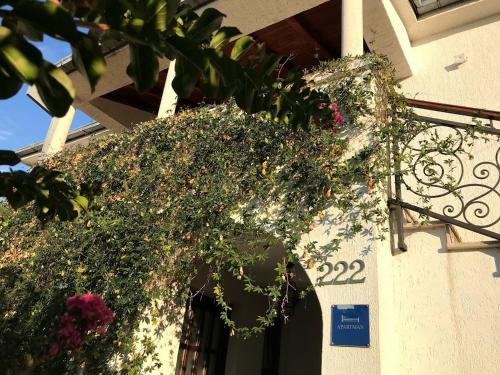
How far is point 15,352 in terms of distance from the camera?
371 centimetres

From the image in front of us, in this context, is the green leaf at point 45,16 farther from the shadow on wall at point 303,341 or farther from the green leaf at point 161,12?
the shadow on wall at point 303,341

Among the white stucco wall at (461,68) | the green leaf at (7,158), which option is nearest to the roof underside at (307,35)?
the white stucco wall at (461,68)

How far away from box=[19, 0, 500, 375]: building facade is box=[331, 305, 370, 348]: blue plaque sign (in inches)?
0.5

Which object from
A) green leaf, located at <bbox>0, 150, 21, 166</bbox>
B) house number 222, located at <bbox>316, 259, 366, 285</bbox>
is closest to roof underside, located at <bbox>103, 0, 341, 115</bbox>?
house number 222, located at <bbox>316, 259, 366, 285</bbox>

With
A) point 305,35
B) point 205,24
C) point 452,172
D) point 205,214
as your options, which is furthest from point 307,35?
point 205,24

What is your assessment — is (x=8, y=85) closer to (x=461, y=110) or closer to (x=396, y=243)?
(x=396, y=243)

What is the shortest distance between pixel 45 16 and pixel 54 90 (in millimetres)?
188

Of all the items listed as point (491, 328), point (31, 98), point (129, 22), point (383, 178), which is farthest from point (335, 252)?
point (31, 98)

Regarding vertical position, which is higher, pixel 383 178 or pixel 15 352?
pixel 383 178

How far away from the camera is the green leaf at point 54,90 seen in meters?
1.24

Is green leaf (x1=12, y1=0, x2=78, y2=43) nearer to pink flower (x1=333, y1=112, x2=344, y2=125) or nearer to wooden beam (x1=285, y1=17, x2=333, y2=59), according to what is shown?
pink flower (x1=333, y1=112, x2=344, y2=125)

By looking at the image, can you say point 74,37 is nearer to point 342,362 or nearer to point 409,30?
point 342,362

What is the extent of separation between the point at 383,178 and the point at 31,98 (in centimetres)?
736

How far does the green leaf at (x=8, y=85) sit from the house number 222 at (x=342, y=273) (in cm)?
265
